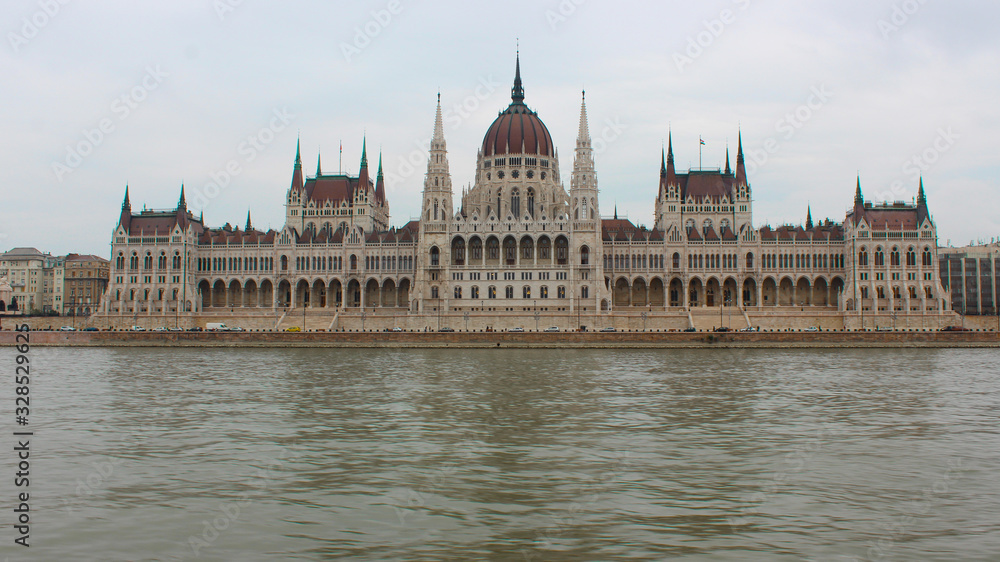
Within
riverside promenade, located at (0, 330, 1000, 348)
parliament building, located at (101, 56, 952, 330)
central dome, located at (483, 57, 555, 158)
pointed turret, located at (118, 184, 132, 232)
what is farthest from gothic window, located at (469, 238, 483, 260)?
pointed turret, located at (118, 184, 132, 232)

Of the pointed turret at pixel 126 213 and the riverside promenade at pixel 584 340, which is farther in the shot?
the pointed turret at pixel 126 213

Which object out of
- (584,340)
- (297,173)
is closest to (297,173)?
(297,173)

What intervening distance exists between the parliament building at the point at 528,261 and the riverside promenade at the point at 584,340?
10.5 meters

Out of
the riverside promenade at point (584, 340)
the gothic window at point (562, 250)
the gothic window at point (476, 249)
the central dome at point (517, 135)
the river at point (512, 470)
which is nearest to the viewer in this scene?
the river at point (512, 470)

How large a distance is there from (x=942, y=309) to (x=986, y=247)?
4626 centimetres

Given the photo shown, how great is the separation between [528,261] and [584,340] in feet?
73.4

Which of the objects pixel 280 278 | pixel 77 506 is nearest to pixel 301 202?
pixel 280 278

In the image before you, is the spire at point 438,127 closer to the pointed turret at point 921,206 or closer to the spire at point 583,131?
the spire at point 583,131

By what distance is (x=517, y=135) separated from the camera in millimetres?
100438

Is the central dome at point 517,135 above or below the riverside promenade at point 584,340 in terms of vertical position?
above

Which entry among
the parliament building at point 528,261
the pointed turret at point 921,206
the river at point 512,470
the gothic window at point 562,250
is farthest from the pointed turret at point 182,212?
the pointed turret at point 921,206

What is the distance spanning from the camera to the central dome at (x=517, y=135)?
9981 centimetres

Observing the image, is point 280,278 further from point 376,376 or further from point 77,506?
point 77,506

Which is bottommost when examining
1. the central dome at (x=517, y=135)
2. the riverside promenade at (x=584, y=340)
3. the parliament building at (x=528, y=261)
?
the riverside promenade at (x=584, y=340)
